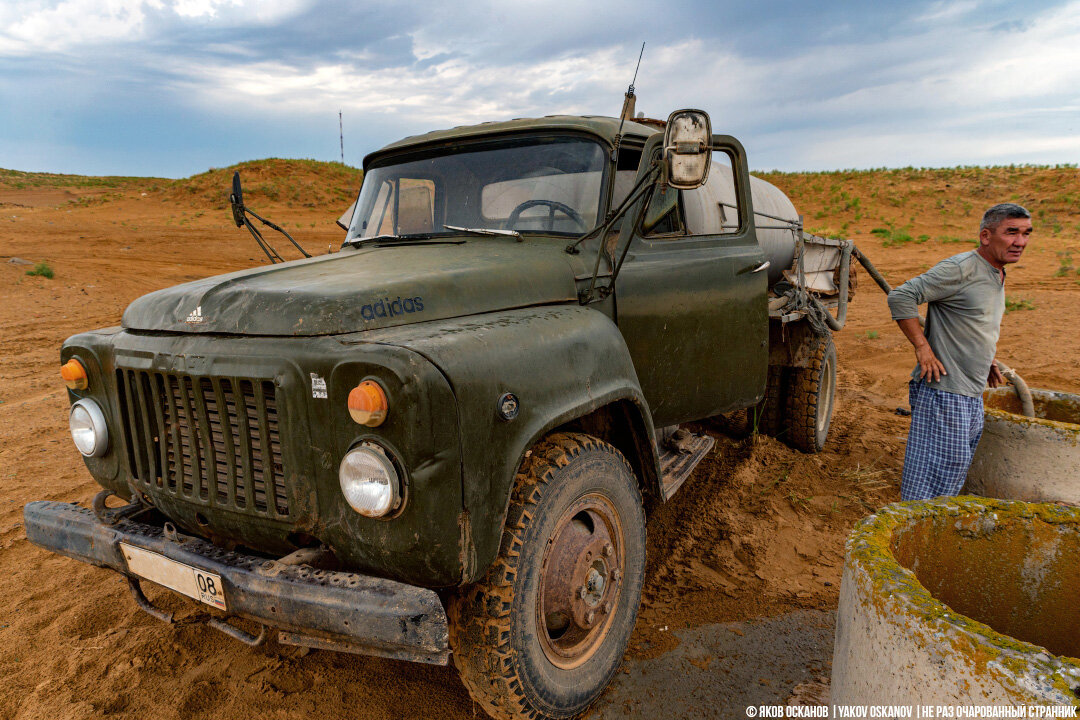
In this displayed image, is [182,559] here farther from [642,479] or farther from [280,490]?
[642,479]

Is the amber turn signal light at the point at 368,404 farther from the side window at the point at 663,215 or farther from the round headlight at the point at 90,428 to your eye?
the side window at the point at 663,215

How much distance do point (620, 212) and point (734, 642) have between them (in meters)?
1.90

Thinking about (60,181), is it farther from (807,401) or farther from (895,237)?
(807,401)

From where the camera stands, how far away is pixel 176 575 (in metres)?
2.17

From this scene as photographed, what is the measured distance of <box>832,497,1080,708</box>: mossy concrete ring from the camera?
1380 mm

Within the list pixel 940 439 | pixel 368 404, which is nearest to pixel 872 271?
pixel 940 439

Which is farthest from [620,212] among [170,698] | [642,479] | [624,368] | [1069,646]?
[170,698]

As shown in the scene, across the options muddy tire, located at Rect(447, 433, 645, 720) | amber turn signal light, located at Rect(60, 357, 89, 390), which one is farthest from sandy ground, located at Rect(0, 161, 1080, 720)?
amber turn signal light, located at Rect(60, 357, 89, 390)

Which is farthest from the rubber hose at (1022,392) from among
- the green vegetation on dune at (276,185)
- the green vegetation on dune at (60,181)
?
the green vegetation on dune at (60,181)

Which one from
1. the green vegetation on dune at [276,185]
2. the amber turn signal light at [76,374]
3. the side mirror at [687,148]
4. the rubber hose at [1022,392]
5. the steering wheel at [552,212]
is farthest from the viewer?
the green vegetation on dune at [276,185]

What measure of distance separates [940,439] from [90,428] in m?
4.06

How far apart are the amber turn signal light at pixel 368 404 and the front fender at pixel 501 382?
156mm

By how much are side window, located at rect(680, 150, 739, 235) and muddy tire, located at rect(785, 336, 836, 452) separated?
1417 mm

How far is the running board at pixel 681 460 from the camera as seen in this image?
3.26 metres
